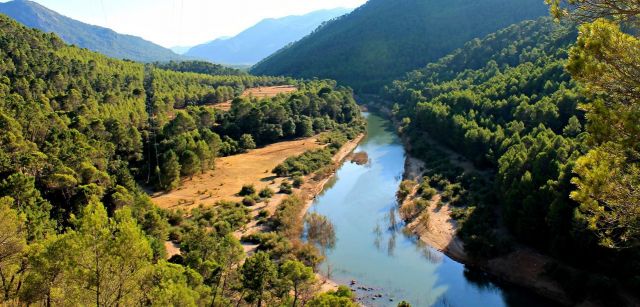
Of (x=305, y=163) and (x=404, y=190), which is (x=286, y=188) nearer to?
(x=305, y=163)

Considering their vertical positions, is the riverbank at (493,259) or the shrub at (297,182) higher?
the shrub at (297,182)

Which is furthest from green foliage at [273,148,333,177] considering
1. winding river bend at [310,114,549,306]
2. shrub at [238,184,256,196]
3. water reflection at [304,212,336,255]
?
water reflection at [304,212,336,255]

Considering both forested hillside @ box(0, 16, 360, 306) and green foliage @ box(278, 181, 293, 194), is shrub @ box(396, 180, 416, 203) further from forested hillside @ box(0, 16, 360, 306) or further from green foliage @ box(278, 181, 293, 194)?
forested hillside @ box(0, 16, 360, 306)

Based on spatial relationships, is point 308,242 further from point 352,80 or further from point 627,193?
point 352,80

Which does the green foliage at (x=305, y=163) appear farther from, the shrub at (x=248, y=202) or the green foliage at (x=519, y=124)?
the green foliage at (x=519, y=124)

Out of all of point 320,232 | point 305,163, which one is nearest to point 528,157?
point 320,232

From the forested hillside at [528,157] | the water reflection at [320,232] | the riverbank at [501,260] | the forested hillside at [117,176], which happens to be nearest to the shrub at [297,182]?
the forested hillside at [117,176]
